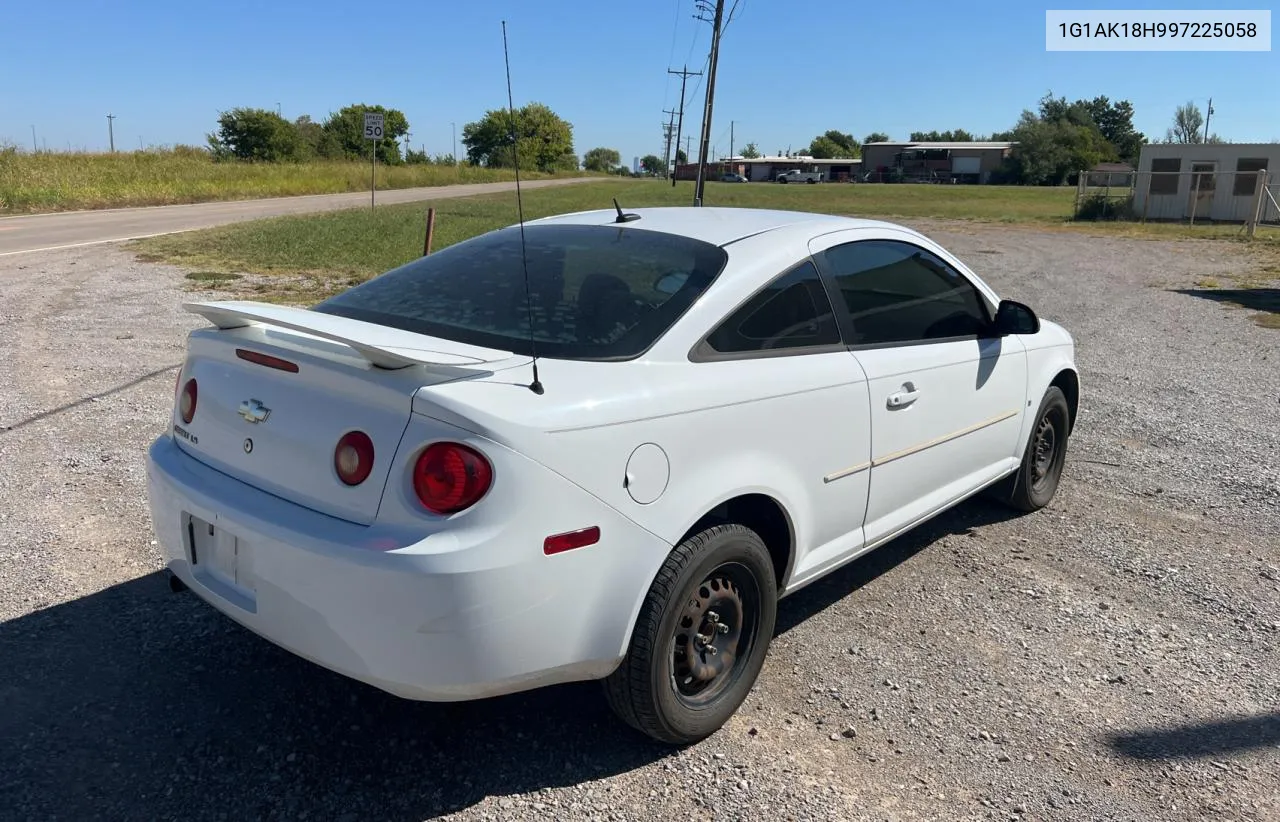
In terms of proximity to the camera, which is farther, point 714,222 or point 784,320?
point 714,222

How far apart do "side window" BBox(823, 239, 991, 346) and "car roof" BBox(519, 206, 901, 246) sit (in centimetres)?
14

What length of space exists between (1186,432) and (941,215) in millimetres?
35545

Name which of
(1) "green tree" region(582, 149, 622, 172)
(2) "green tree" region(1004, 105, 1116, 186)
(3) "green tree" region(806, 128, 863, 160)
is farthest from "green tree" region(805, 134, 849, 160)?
(2) "green tree" region(1004, 105, 1116, 186)

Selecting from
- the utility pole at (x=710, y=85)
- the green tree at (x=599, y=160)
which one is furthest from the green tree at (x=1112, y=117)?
the utility pole at (x=710, y=85)

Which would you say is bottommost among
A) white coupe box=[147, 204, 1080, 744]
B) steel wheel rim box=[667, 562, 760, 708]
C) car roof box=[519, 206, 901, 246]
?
steel wheel rim box=[667, 562, 760, 708]

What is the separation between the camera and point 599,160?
13638cm

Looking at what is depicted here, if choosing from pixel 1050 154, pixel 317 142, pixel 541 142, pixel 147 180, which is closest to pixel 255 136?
pixel 317 142

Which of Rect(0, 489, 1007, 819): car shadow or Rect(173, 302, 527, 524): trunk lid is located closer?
Rect(173, 302, 527, 524): trunk lid

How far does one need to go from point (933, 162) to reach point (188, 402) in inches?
4615

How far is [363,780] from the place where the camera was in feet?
8.94

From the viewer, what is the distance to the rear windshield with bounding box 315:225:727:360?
114 inches

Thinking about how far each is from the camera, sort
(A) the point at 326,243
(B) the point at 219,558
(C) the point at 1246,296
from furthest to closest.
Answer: (A) the point at 326,243 < (C) the point at 1246,296 < (B) the point at 219,558

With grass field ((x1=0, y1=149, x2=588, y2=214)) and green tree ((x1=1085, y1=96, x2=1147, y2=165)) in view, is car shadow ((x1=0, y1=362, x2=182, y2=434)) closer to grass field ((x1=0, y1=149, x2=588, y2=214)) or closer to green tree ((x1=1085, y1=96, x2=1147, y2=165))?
grass field ((x1=0, y1=149, x2=588, y2=214))

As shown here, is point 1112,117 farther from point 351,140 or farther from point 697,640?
point 697,640
